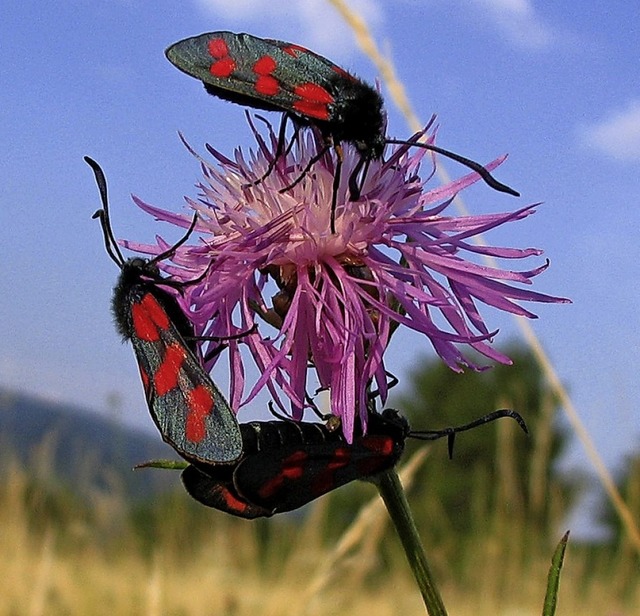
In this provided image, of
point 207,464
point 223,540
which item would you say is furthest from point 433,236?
point 223,540

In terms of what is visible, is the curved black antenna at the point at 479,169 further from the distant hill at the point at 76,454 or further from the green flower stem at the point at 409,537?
the distant hill at the point at 76,454

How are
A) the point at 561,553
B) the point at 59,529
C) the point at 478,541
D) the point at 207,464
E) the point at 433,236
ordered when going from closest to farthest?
the point at 561,553 → the point at 207,464 → the point at 433,236 → the point at 478,541 → the point at 59,529

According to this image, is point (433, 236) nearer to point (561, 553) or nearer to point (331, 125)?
point (331, 125)

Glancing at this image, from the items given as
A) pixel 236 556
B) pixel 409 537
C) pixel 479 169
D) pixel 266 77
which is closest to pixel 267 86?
pixel 266 77

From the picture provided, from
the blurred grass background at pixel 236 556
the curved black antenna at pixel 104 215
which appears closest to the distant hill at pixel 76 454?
the blurred grass background at pixel 236 556

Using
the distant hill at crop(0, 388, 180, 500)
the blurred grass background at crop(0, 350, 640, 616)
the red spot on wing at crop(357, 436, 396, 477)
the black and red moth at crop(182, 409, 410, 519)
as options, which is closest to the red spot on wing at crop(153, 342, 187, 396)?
the black and red moth at crop(182, 409, 410, 519)

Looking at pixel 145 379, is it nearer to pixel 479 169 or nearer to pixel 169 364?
pixel 169 364

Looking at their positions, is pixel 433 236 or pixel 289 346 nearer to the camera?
pixel 289 346
